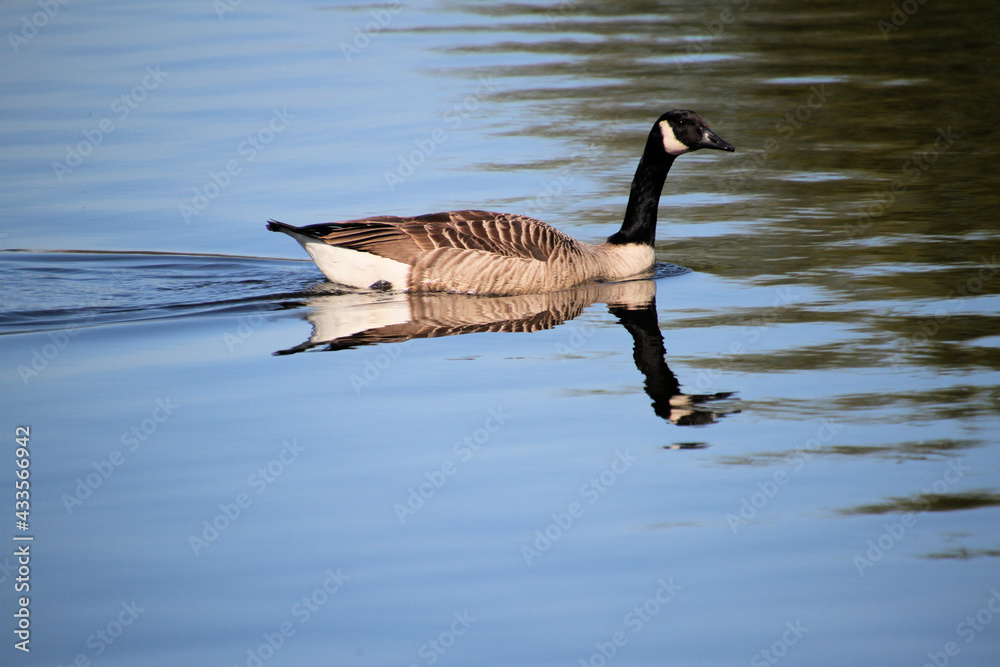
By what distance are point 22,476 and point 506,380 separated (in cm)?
343

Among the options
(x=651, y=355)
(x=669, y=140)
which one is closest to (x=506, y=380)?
(x=651, y=355)

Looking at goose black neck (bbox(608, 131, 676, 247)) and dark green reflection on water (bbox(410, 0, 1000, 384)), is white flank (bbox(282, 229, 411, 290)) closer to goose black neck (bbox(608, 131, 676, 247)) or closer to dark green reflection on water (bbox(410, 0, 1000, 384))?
goose black neck (bbox(608, 131, 676, 247))

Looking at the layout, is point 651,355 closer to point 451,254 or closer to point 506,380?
point 506,380

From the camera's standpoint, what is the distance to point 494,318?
1117 cm

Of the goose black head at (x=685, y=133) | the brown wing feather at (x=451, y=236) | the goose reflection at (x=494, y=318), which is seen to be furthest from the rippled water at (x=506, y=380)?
the goose black head at (x=685, y=133)

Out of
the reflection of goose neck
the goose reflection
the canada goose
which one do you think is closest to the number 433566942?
the goose reflection

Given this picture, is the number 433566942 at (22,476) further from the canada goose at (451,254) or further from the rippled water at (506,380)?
the canada goose at (451,254)

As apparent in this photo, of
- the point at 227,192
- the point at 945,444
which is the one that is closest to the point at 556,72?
the point at 227,192

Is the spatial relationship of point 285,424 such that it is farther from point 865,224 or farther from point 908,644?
point 865,224

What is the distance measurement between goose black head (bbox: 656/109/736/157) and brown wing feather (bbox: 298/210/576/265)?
1.96 metres

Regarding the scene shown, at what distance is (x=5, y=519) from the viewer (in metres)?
6.80

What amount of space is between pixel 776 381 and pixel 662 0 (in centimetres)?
2208

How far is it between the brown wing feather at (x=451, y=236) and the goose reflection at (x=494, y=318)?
1.54 feet

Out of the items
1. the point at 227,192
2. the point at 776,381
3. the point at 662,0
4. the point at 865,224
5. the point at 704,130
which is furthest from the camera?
the point at 662,0
